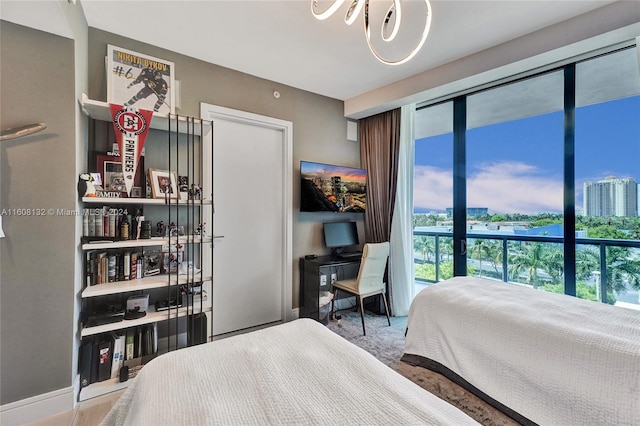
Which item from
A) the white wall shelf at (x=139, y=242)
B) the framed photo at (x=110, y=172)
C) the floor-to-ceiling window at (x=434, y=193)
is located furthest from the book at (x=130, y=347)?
the floor-to-ceiling window at (x=434, y=193)

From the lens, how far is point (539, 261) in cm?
283

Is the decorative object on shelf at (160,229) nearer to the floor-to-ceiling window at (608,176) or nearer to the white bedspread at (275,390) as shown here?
the white bedspread at (275,390)

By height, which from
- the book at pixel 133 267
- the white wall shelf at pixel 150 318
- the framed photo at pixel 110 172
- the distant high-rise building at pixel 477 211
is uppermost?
the framed photo at pixel 110 172

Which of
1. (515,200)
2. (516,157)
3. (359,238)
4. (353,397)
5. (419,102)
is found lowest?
(353,397)

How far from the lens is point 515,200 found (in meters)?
2.91

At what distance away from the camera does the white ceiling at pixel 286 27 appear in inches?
76.6

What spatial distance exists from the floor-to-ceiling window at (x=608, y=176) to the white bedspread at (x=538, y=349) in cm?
100

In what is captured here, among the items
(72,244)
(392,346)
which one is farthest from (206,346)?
(392,346)

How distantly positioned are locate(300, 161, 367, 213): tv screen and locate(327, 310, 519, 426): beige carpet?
4.45 ft

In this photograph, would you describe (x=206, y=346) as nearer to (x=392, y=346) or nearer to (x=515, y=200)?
(x=392, y=346)

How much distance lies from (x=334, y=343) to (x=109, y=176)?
2.08 meters

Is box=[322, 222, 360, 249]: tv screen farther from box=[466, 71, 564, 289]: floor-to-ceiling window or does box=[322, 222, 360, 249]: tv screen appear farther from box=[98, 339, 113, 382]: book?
box=[98, 339, 113, 382]: book

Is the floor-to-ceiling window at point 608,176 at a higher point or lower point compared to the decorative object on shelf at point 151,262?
higher

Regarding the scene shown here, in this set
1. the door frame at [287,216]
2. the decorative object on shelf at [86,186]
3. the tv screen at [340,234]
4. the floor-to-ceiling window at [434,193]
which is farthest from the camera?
the tv screen at [340,234]
